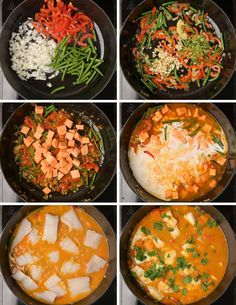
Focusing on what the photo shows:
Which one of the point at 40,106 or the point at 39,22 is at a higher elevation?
the point at 39,22

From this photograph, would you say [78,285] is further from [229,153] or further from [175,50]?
[175,50]

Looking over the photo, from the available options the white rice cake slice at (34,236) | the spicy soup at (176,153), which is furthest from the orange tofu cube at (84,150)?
the white rice cake slice at (34,236)

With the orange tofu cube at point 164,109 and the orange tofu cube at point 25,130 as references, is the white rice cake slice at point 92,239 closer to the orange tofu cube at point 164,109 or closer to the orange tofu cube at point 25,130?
the orange tofu cube at point 25,130

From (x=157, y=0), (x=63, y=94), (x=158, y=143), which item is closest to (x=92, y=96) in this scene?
(x=63, y=94)

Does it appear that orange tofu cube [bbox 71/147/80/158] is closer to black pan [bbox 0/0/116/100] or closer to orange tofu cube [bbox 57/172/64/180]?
orange tofu cube [bbox 57/172/64/180]

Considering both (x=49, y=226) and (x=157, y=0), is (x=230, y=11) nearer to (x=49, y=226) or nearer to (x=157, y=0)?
Result: (x=157, y=0)
